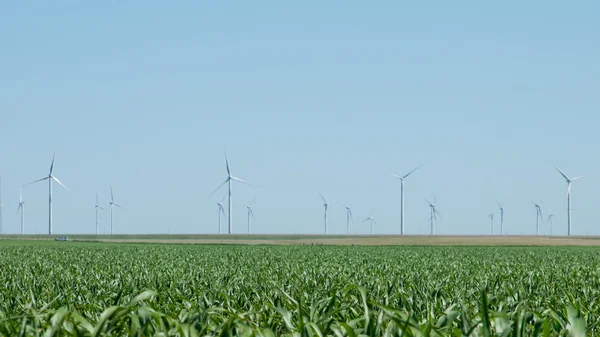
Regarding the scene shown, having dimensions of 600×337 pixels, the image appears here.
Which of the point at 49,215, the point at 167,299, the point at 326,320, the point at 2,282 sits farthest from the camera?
the point at 49,215

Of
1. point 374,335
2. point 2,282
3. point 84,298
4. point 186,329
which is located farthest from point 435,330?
point 2,282

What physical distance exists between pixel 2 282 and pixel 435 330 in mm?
20514

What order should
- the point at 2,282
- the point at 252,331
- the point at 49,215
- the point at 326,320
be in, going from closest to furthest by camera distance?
the point at 252,331, the point at 326,320, the point at 2,282, the point at 49,215

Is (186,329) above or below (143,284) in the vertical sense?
above

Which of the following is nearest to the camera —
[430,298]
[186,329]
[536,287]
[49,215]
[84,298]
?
[186,329]

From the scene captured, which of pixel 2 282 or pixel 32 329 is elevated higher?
pixel 32 329

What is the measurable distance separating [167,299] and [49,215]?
148220 mm

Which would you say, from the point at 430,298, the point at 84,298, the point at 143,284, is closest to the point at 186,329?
the point at 430,298

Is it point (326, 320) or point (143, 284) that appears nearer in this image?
point (326, 320)

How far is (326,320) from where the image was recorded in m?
5.14

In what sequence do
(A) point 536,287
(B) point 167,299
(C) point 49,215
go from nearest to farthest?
(B) point 167,299 < (A) point 536,287 < (C) point 49,215

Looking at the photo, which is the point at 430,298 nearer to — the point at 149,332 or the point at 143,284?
the point at 149,332

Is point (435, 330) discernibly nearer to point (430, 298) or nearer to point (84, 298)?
point (430, 298)

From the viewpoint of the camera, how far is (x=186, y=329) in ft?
13.8
